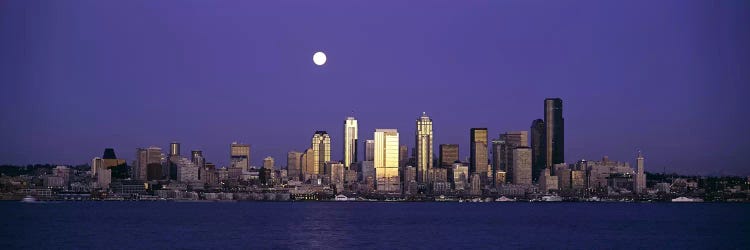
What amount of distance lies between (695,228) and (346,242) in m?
48.0

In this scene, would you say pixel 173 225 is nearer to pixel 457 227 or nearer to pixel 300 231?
pixel 300 231

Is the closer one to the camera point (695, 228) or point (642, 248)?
point (642, 248)

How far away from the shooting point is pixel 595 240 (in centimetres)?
8581

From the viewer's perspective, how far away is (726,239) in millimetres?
90062

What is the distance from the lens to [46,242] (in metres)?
78.5

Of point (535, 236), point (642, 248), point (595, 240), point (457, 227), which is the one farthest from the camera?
point (457, 227)

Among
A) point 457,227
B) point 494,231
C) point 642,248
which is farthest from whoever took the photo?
point 457,227

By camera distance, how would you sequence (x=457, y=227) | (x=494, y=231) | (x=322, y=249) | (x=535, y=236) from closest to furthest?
(x=322, y=249), (x=535, y=236), (x=494, y=231), (x=457, y=227)

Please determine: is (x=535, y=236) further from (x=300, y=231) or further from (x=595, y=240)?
(x=300, y=231)

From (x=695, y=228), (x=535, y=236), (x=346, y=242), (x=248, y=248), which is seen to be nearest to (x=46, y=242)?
(x=248, y=248)

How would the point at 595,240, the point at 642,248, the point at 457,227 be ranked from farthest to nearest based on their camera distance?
the point at 457,227 < the point at 595,240 < the point at 642,248

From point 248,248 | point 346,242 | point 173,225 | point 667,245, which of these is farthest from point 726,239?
point 173,225

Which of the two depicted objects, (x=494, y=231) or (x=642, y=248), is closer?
(x=642, y=248)

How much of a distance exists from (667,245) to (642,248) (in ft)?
16.2
